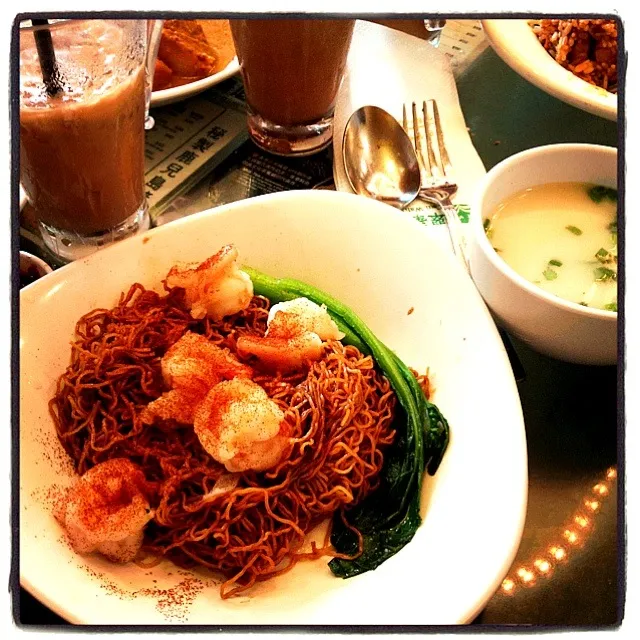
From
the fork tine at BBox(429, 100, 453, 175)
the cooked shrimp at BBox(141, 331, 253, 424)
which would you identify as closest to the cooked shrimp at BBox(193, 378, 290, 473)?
the cooked shrimp at BBox(141, 331, 253, 424)

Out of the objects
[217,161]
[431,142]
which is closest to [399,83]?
[431,142]

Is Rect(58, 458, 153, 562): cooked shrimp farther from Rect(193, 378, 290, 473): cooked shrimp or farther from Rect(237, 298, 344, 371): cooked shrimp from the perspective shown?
Rect(237, 298, 344, 371): cooked shrimp

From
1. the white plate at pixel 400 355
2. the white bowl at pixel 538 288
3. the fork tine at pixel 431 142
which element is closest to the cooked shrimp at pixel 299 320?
the white plate at pixel 400 355

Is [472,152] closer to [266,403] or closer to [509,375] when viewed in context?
[509,375]

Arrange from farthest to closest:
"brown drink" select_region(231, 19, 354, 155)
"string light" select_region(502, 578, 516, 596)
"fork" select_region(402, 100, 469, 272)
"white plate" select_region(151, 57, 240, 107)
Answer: "white plate" select_region(151, 57, 240, 107)
"fork" select_region(402, 100, 469, 272)
"brown drink" select_region(231, 19, 354, 155)
"string light" select_region(502, 578, 516, 596)

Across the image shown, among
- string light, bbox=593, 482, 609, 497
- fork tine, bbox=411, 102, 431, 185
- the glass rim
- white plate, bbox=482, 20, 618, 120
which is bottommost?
string light, bbox=593, 482, 609, 497

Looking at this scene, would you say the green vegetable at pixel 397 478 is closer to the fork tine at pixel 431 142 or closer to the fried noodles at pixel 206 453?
the fried noodles at pixel 206 453
